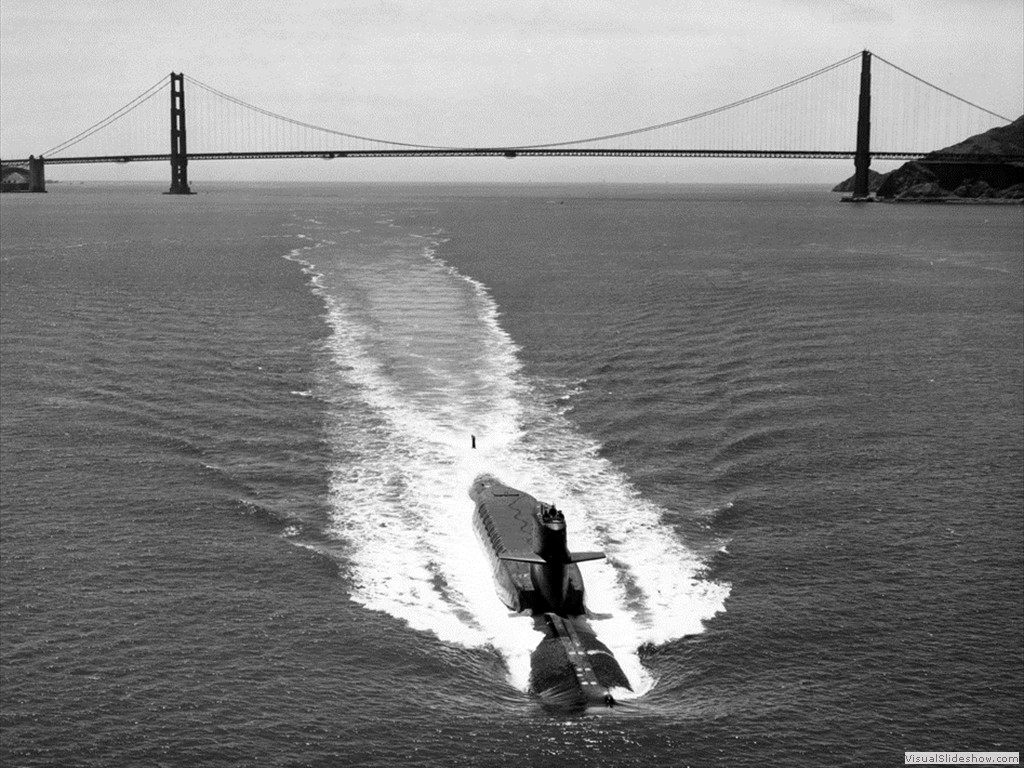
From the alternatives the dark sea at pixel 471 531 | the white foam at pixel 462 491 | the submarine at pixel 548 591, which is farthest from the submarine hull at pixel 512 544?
the dark sea at pixel 471 531

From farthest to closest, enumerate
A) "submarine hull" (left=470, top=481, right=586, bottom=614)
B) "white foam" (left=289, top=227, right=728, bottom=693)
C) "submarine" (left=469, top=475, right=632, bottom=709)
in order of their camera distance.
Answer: "submarine hull" (left=470, top=481, right=586, bottom=614) → "white foam" (left=289, top=227, right=728, bottom=693) → "submarine" (left=469, top=475, right=632, bottom=709)

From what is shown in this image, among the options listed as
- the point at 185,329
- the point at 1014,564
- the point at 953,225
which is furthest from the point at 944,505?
the point at 953,225

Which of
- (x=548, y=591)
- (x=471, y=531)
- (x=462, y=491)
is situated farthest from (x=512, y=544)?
(x=462, y=491)

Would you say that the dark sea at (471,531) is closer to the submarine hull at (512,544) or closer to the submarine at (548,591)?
the submarine at (548,591)

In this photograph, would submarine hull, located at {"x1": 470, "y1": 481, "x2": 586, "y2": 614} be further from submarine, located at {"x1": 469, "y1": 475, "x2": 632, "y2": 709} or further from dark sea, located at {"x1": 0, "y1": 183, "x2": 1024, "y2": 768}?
dark sea, located at {"x1": 0, "y1": 183, "x2": 1024, "y2": 768}

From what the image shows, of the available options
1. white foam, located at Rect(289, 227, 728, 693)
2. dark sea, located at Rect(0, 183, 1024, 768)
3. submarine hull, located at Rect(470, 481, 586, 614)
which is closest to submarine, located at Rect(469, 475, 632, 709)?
submarine hull, located at Rect(470, 481, 586, 614)
